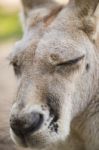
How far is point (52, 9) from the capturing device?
277 inches

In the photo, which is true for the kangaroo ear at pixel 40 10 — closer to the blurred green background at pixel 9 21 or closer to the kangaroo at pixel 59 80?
the kangaroo at pixel 59 80

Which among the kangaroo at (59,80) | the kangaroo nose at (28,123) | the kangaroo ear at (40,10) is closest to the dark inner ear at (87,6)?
the kangaroo at (59,80)

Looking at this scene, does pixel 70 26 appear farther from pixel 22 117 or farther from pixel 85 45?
pixel 22 117

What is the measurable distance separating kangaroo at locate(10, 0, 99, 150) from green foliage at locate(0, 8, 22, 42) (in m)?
7.28

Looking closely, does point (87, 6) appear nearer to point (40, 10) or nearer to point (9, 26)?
point (40, 10)

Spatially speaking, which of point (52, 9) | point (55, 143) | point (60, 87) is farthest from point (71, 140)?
point (52, 9)

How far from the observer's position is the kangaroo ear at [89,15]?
21.5 feet

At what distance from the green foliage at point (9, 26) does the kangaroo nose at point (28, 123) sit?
7924 millimetres

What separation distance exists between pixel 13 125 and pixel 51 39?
35.1 inches

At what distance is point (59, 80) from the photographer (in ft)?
20.6

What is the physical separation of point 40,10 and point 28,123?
62.1 inches

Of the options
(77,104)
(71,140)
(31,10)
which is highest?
(31,10)

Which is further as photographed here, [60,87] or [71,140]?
[71,140]

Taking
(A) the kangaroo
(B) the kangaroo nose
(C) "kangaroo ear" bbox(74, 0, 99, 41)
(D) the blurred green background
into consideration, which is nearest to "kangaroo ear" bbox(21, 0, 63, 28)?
(A) the kangaroo
